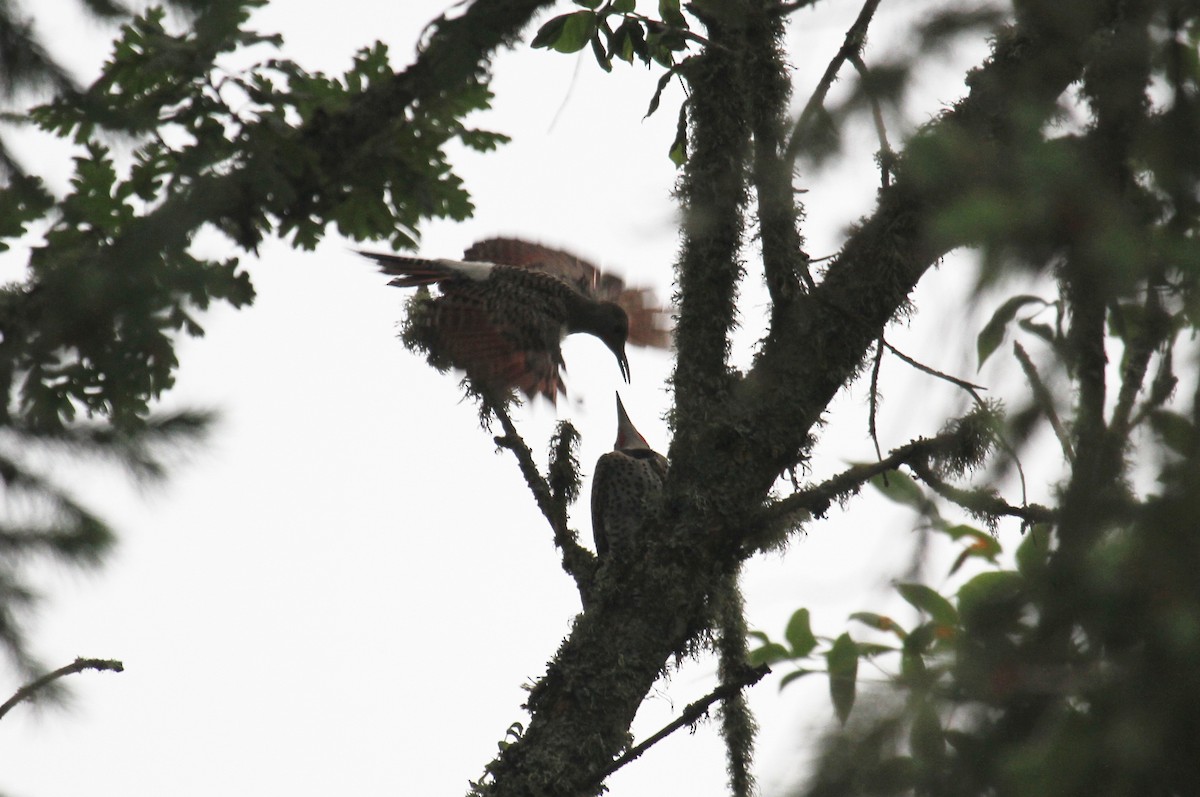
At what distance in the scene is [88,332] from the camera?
6.07 feet

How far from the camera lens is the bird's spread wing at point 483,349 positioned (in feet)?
13.8

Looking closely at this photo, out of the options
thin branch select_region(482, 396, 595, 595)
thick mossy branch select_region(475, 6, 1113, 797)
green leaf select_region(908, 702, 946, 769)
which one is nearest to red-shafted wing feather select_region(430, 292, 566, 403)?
thin branch select_region(482, 396, 595, 595)

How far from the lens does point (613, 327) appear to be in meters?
5.68

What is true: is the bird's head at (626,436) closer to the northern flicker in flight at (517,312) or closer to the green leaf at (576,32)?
the northern flicker in flight at (517,312)

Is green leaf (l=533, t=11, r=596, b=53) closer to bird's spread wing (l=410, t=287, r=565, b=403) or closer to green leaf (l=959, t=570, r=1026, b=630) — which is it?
bird's spread wing (l=410, t=287, r=565, b=403)

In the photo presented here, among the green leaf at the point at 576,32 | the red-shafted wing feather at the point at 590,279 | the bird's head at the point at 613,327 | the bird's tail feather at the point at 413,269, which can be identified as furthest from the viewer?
the bird's head at the point at 613,327

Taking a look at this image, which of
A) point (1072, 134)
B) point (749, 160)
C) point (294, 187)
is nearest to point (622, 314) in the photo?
point (749, 160)

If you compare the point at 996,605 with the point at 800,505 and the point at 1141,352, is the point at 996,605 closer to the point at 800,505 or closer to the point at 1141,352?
the point at 1141,352

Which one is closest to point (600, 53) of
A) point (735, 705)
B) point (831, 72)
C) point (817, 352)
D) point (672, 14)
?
point (672, 14)

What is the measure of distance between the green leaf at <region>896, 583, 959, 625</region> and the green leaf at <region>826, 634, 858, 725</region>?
0.11 meters

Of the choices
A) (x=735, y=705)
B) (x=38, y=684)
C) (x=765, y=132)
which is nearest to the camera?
(x=38, y=684)

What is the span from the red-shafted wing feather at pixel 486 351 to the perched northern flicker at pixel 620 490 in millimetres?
528

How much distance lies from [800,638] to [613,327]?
4063 millimetres

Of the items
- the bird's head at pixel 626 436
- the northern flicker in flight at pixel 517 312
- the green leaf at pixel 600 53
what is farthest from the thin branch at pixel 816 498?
the bird's head at pixel 626 436
